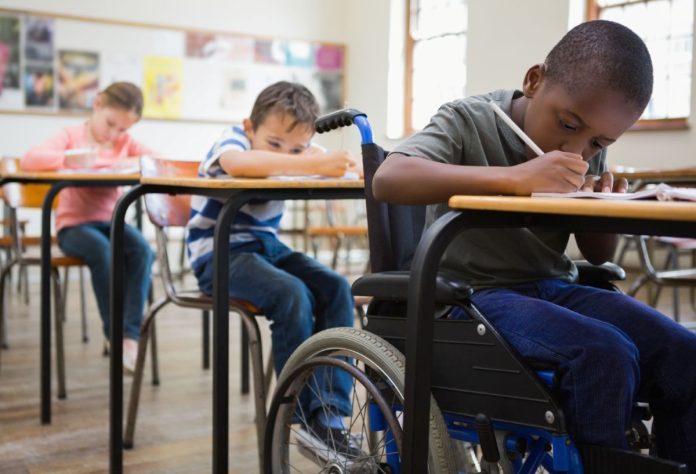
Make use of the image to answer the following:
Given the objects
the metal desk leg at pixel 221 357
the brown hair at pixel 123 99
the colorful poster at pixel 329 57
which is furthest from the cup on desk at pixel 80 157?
the colorful poster at pixel 329 57

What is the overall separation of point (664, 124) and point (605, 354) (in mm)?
5220

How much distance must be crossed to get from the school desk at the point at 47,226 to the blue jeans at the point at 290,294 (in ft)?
1.87

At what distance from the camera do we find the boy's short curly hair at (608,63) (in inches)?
44.0

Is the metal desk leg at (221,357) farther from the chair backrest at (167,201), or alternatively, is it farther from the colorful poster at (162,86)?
the colorful poster at (162,86)

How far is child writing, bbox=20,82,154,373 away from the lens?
9.30 feet

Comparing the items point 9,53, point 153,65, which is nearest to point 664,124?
point 153,65

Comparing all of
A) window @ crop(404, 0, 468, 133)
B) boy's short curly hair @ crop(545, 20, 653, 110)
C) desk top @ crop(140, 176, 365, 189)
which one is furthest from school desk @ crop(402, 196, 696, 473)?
window @ crop(404, 0, 468, 133)

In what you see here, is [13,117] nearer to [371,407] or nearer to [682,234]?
[371,407]

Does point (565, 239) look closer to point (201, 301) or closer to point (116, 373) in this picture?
point (201, 301)

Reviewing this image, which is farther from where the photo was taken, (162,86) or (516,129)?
(162,86)

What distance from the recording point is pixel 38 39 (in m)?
7.08

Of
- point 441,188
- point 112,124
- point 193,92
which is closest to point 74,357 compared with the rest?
point 112,124

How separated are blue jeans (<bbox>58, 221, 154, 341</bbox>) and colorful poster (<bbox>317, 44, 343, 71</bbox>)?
5827 mm

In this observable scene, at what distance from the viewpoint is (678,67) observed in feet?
19.1
